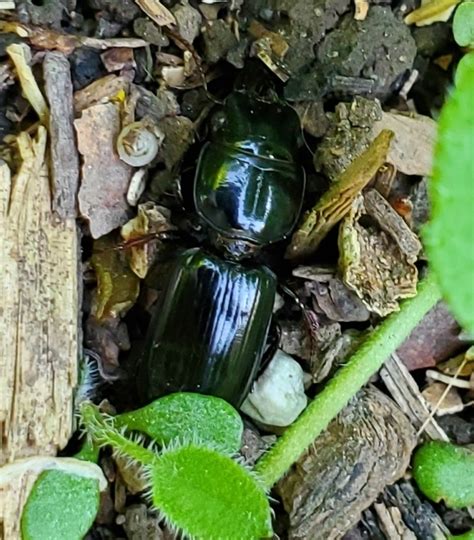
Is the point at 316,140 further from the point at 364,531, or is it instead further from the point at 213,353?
the point at 364,531

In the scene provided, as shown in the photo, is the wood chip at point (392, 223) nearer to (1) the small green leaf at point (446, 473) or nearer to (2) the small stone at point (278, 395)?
(2) the small stone at point (278, 395)

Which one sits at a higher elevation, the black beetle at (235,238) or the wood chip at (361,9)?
the wood chip at (361,9)

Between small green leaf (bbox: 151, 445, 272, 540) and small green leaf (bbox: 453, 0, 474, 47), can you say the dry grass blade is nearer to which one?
small green leaf (bbox: 151, 445, 272, 540)

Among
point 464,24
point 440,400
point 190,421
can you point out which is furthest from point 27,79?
point 440,400

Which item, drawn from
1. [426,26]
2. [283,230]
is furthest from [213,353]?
[426,26]

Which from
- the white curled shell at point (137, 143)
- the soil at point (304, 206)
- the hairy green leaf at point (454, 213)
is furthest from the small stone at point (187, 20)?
the hairy green leaf at point (454, 213)

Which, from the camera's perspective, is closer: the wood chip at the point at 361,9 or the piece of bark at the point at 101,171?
the piece of bark at the point at 101,171

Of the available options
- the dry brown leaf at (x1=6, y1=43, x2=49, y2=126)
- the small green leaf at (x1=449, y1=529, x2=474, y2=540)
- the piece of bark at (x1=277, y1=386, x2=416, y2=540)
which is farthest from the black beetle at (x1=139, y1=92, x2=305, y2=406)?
the small green leaf at (x1=449, y1=529, x2=474, y2=540)

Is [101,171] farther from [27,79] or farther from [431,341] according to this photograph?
[431,341]
